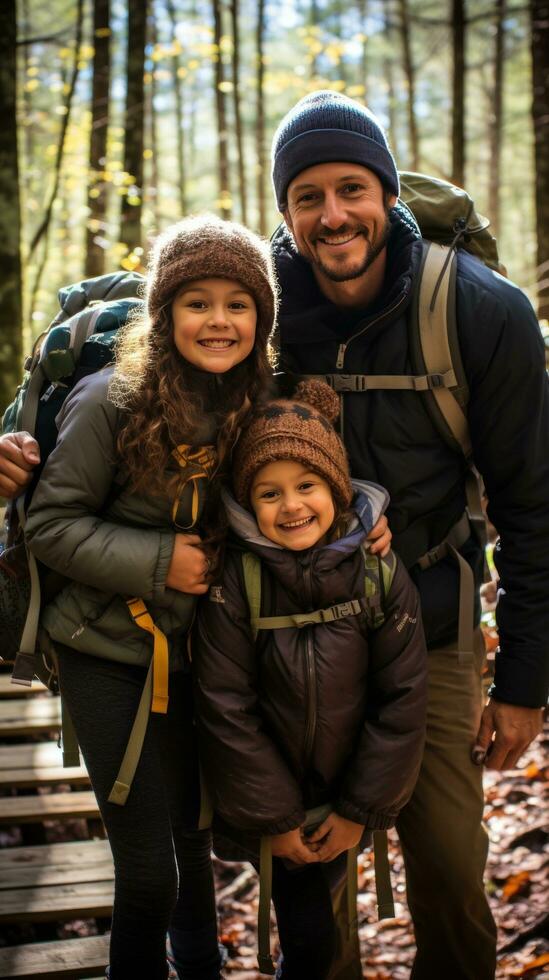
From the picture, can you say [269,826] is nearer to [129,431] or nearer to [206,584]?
[206,584]

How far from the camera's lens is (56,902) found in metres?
3.72

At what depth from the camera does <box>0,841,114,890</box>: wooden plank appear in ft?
12.7

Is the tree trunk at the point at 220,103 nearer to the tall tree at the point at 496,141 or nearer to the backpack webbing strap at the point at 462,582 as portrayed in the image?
the tall tree at the point at 496,141

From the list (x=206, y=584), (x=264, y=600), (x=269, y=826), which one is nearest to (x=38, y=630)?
(x=206, y=584)

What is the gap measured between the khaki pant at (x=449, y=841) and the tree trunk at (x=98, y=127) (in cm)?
972

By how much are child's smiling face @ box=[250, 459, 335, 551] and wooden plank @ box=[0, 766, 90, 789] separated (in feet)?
8.25

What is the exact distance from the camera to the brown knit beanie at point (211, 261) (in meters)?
2.63

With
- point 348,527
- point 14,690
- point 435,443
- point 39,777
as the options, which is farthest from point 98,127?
point 348,527

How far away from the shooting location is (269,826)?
8.67ft

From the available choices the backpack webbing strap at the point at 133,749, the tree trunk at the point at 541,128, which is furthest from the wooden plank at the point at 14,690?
the tree trunk at the point at 541,128

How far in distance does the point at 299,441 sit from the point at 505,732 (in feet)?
4.50

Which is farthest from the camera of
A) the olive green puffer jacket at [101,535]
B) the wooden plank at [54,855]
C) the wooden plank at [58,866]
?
the wooden plank at [54,855]

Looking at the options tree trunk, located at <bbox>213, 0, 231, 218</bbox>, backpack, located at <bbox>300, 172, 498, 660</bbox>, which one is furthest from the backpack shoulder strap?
tree trunk, located at <bbox>213, 0, 231, 218</bbox>

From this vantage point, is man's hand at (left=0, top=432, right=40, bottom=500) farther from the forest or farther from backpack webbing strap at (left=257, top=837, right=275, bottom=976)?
backpack webbing strap at (left=257, top=837, right=275, bottom=976)
